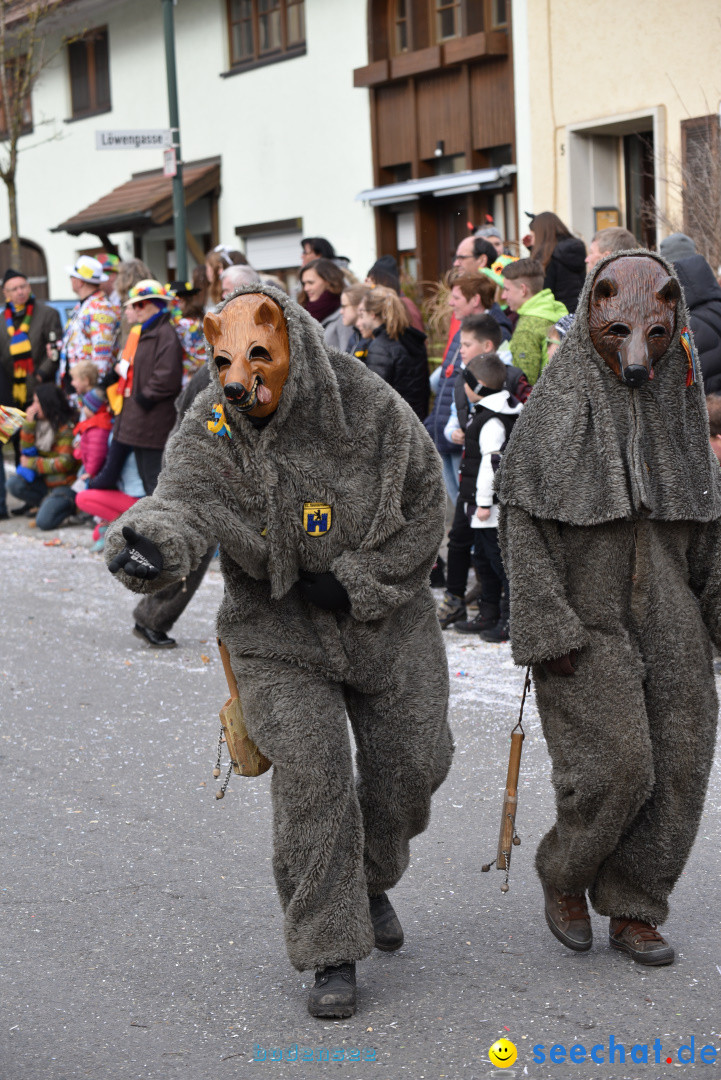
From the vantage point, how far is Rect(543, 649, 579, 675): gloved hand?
3.90m

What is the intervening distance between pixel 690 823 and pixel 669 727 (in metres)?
0.28

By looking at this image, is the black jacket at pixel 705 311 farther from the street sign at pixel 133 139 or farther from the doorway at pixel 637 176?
the doorway at pixel 637 176

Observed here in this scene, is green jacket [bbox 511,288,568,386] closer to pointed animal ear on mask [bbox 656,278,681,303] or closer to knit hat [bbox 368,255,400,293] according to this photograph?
knit hat [bbox 368,255,400,293]

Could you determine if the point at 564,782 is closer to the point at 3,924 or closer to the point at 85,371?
the point at 3,924

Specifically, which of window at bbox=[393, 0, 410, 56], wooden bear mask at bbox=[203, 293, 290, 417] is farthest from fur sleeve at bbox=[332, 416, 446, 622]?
window at bbox=[393, 0, 410, 56]

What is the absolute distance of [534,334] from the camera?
8.31 m

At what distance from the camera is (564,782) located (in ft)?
13.0

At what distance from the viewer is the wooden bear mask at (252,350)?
3734 mm

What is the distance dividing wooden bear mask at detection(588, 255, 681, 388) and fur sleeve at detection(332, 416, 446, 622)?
58cm

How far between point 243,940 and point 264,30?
18880 mm

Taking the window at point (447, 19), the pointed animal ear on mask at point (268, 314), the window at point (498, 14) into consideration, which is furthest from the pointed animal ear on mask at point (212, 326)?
the window at point (447, 19)

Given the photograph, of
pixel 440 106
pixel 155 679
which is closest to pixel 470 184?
pixel 440 106

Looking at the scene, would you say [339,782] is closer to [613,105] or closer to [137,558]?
[137,558]

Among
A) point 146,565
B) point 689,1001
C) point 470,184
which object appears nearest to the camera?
point 146,565
